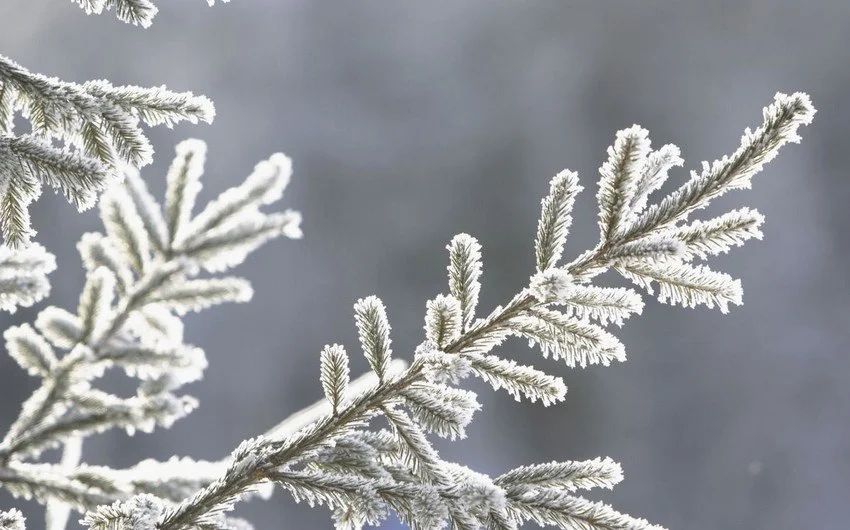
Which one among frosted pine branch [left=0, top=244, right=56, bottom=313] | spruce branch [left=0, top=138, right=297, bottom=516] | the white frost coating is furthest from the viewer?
spruce branch [left=0, top=138, right=297, bottom=516]

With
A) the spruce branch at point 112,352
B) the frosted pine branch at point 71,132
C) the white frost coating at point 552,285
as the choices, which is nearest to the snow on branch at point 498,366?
the white frost coating at point 552,285

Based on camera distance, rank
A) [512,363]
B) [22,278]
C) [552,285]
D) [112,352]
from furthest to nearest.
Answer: [112,352] → [22,278] → [512,363] → [552,285]

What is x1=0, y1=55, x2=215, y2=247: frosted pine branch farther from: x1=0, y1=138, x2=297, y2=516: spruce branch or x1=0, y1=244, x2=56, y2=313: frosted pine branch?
x1=0, y1=138, x2=297, y2=516: spruce branch

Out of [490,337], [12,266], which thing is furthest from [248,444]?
[12,266]

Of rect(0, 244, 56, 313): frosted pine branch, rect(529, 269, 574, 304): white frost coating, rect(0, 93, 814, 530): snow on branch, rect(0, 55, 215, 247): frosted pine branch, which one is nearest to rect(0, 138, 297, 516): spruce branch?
rect(0, 244, 56, 313): frosted pine branch

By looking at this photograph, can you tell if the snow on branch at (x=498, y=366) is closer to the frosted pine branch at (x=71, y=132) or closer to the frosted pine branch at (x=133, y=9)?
the frosted pine branch at (x=71, y=132)

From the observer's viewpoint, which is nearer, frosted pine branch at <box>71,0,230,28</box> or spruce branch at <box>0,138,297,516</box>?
frosted pine branch at <box>71,0,230,28</box>

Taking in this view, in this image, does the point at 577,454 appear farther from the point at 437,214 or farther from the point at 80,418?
the point at 80,418

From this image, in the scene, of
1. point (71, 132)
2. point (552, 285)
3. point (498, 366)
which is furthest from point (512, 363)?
point (71, 132)

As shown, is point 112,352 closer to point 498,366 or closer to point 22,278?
point 22,278

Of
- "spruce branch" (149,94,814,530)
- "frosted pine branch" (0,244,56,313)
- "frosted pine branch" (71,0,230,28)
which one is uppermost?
"frosted pine branch" (71,0,230,28)

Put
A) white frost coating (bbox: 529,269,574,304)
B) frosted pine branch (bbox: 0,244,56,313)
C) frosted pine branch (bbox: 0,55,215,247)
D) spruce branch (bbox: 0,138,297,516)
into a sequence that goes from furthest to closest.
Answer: spruce branch (bbox: 0,138,297,516) → frosted pine branch (bbox: 0,244,56,313) → frosted pine branch (bbox: 0,55,215,247) → white frost coating (bbox: 529,269,574,304)
